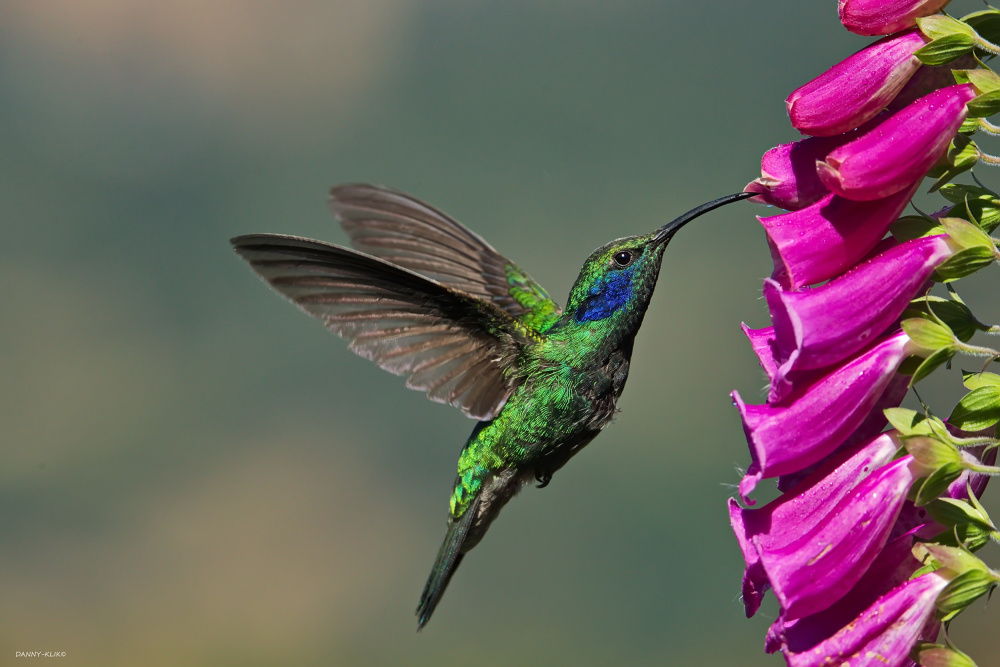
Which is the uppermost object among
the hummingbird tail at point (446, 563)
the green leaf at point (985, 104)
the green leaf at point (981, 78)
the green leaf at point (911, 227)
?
the green leaf at point (981, 78)

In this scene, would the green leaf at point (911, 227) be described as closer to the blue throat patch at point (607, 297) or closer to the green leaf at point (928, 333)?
the green leaf at point (928, 333)

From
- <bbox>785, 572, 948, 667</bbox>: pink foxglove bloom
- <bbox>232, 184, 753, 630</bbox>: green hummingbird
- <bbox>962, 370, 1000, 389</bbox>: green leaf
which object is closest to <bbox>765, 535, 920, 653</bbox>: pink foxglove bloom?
<bbox>785, 572, 948, 667</bbox>: pink foxglove bloom

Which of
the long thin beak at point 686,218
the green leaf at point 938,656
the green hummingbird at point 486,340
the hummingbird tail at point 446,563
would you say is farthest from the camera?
the hummingbird tail at point 446,563

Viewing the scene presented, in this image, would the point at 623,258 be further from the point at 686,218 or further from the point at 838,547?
the point at 838,547

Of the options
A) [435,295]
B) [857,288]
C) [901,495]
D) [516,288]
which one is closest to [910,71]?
[857,288]

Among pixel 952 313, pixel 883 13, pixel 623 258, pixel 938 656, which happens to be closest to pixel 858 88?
pixel 883 13

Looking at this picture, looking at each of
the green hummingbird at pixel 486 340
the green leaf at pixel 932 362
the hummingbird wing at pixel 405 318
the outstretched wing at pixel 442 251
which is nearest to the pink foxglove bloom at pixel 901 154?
the green leaf at pixel 932 362

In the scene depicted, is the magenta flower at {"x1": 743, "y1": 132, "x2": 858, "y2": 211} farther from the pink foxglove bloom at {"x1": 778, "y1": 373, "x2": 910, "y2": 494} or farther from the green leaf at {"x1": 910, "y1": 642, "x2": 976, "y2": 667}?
the green leaf at {"x1": 910, "y1": 642, "x2": 976, "y2": 667}
